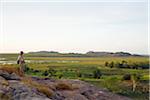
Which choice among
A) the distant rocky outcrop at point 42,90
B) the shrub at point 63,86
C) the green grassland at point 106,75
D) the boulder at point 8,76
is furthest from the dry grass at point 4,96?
the green grassland at point 106,75

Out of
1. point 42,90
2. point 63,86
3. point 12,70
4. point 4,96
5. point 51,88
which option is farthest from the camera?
point 63,86

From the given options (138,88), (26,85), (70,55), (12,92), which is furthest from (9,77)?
(70,55)

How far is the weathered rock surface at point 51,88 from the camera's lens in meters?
11.1

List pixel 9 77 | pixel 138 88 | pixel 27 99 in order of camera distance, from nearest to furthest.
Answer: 1. pixel 27 99
2. pixel 9 77
3. pixel 138 88

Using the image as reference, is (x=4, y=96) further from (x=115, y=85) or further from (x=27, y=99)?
(x=115, y=85)

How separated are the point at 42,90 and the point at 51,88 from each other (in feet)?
6.05

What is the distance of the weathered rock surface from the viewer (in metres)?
11.1

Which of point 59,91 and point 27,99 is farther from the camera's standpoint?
point 59,91

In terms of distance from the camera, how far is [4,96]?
10.8 m

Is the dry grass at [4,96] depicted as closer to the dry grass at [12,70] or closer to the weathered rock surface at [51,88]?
the weathered rock surface at [51,88]

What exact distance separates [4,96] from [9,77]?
9.20 feet

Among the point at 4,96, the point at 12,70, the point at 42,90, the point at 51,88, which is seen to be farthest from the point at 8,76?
the point at 4,96

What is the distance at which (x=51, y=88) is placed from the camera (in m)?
14.5

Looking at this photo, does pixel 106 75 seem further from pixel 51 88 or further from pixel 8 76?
pixel 8 76
